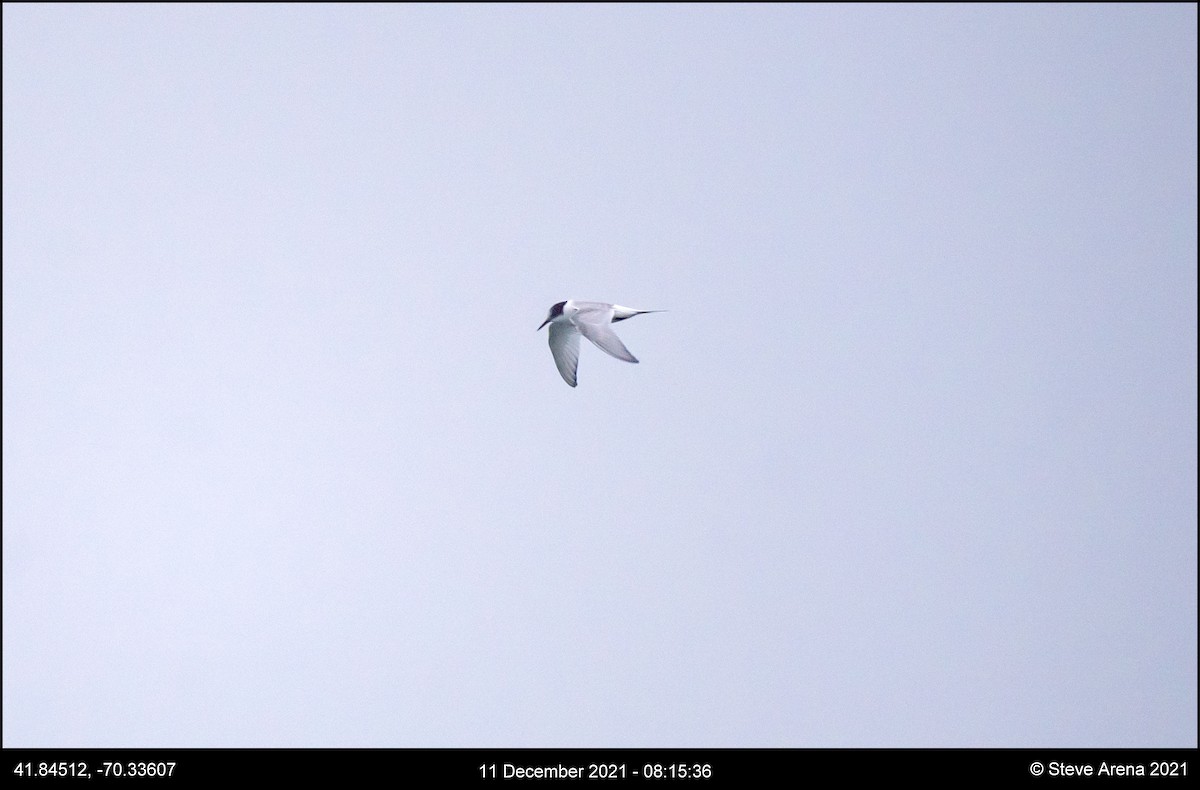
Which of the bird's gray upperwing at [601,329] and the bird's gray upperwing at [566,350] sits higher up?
the bird's gray upperwing at [566,350]

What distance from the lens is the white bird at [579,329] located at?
864 inches

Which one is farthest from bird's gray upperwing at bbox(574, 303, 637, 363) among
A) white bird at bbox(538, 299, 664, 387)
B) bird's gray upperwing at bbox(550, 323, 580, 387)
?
bird's gray upperwing at bbox(550, 323, 580, 387)

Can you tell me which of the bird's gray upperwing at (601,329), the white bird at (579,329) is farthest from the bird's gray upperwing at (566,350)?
the bird's gray upperwing at (601,329)

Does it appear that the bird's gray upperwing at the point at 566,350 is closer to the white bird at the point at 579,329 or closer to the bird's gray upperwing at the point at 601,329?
the white bird at the point at 579,329

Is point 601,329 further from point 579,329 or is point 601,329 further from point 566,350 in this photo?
point 566,350

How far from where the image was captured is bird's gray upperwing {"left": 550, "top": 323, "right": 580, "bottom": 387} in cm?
2648

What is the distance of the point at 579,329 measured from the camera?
23.0 metres
